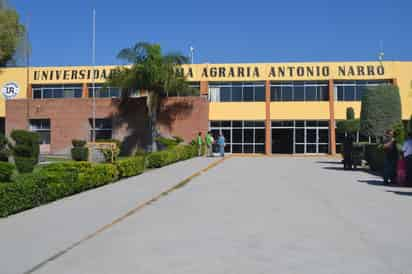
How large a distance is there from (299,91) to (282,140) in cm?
427

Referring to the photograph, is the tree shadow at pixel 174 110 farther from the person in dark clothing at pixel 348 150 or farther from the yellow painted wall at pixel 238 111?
the person in dark clothing at pixel 348 150

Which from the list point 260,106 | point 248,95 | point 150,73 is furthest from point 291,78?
point 150,73

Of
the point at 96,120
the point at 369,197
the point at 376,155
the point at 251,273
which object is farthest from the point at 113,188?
the point at 96,120

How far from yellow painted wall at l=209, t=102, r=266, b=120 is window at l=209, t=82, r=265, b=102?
1.67 feet

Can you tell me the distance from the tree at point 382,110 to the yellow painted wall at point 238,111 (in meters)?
18.7

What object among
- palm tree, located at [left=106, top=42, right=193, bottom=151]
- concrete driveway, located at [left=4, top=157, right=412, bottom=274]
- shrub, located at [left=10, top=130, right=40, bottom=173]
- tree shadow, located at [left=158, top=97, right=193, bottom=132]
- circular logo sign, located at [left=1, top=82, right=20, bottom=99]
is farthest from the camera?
circular logo sign, located at [left=1, top=82, right=20, bottom=99]

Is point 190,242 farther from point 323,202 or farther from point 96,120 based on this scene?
point 96,120

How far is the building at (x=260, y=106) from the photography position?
127 feet

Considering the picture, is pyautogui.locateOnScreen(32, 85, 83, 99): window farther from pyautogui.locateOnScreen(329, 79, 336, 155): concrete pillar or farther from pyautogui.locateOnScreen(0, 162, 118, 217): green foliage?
pyautogui.locateOnScreen(0, 162, 118, 217): green foliage

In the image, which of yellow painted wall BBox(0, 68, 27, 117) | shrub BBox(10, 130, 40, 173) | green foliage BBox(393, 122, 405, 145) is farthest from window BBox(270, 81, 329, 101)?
shrub BBox(10, 130, 40, 173)

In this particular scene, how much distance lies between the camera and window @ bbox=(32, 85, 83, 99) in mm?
43844

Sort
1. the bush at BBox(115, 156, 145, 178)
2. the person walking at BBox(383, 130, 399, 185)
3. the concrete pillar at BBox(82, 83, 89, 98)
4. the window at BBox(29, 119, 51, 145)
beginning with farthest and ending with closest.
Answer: the concrete pillar at BBox(82, 83, 89, 98) < the window at BBox(29, 119, 51, 145) < the bush at BBox(115, 156, 145, 178) < the person walking at BBox(383, 130, 399, 185)

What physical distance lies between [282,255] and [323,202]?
521cm

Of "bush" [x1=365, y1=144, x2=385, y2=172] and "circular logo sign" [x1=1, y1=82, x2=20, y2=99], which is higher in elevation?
"circular logo sign" [x1=1, y1=82, x2=20, y2=99]
